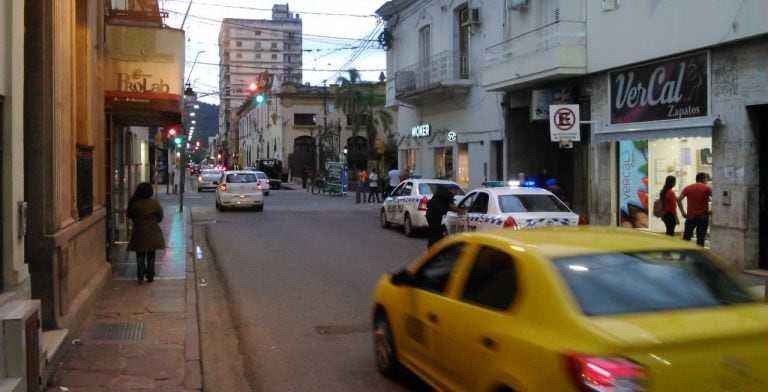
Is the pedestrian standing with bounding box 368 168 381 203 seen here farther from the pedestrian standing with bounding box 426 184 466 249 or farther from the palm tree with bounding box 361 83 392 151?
the palm tree with bounding box 361 83 392 151

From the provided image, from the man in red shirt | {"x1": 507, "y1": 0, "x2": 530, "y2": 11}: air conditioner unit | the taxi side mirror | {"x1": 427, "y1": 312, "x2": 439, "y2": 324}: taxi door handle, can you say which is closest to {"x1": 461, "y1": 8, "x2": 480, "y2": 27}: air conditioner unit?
{"x1": 507, "y1": 0, "x2": 530, "y2": 11}: air conditioner unit

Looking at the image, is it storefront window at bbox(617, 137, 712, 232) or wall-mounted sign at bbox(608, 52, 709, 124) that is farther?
storefront window at bbox(617, 137, 712, 232)

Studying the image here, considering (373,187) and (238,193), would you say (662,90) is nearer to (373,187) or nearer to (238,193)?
(238,193)

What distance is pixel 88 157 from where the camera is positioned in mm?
10602

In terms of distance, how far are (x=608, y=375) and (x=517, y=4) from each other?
19591 mm

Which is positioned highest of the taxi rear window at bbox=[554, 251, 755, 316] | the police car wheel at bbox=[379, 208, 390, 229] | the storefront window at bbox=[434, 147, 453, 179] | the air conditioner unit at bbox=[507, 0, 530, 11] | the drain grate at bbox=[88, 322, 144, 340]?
the air conditioner unit at bbox=[507, 0, 530, 11]

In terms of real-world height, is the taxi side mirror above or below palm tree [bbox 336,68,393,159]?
below

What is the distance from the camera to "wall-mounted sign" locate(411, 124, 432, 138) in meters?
30.7

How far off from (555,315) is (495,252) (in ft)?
3.22

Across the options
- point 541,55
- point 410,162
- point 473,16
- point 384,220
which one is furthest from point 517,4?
point 410,162

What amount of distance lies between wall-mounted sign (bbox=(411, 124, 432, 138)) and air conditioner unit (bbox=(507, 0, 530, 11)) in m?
8.67

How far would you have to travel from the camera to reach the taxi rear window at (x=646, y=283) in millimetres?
4387

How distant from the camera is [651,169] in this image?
17.0m

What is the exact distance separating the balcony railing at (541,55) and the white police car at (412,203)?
357 cm
